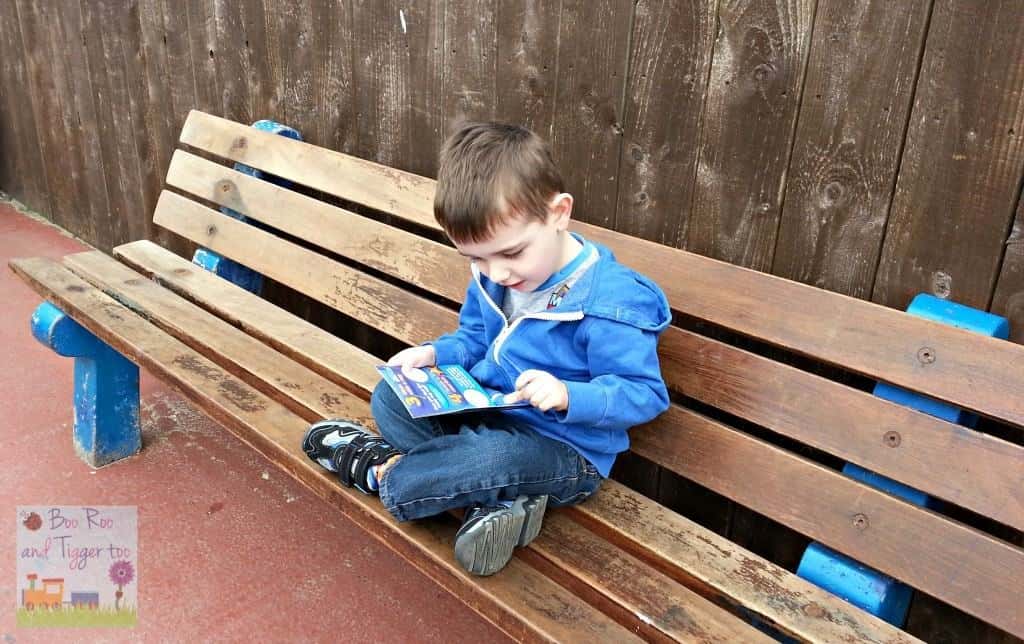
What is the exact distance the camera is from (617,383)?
172 centimetres

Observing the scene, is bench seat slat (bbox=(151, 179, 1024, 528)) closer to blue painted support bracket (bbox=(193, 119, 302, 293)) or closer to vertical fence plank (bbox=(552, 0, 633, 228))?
vertical fence plank (bbox=(552, 0, 633, 228))

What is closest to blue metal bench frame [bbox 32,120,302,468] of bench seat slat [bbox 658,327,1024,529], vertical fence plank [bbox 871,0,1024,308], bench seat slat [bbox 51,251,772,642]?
bench seat slat [bbox 51,251,772,642]

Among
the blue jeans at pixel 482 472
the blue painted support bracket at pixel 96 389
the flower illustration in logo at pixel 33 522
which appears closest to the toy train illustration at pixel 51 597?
the flower illustration in logo at pixel 33 522

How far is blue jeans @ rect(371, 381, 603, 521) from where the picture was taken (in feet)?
5.60

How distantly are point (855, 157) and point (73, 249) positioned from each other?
462 cm

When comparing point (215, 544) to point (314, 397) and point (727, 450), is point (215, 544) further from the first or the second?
point (727, 450)

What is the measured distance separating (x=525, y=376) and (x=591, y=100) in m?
0.95

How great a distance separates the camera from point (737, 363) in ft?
6.19

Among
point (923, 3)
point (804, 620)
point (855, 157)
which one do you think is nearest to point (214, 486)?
point (804, 620)

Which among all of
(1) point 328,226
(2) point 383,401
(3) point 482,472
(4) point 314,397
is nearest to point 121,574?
(4) point 314,397

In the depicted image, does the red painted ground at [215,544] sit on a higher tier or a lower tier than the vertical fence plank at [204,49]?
lower

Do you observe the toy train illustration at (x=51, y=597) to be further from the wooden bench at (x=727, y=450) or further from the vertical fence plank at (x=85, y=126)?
the vertical fence plank at (x=85, y=126)

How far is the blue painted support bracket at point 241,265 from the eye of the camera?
126 inches

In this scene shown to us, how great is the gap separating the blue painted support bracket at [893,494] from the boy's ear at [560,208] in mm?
710
